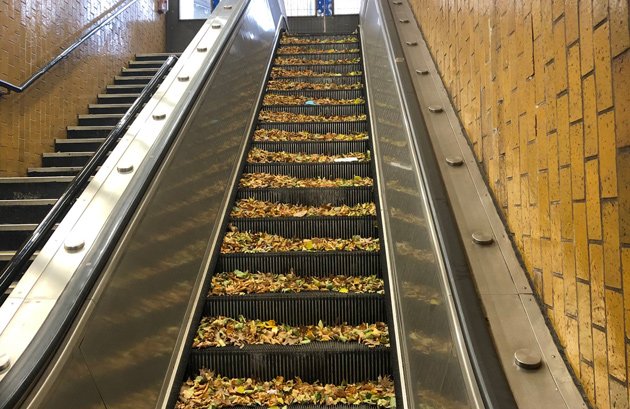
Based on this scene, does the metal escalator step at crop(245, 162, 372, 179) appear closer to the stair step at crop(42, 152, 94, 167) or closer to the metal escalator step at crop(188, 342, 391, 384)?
the metal escalator step at crop(188, 342, 391, 384)

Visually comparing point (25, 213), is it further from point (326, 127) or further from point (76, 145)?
point (326, 127)

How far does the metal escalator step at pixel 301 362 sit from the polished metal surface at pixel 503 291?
2.97ft

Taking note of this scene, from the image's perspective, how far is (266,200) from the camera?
13.1 ft

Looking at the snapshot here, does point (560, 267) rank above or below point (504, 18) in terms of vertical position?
below

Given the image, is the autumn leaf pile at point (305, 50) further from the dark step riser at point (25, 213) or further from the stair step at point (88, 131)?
the dark step riser at point (25, 213)

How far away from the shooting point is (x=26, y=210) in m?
Answer: 4.55

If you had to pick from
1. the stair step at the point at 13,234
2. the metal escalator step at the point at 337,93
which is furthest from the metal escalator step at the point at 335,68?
the stair step at the point at 13,234

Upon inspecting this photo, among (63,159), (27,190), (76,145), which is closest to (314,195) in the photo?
(27,190)

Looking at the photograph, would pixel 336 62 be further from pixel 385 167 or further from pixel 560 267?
pixel 560 267

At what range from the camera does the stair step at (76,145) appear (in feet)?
19.9

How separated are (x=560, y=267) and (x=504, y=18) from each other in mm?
1218

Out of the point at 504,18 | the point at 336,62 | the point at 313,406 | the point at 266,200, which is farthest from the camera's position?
the point at 336,62

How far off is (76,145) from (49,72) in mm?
942

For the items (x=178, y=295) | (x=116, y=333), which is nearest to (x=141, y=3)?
(x=178, y=295)
